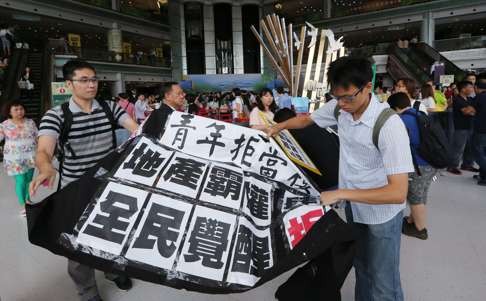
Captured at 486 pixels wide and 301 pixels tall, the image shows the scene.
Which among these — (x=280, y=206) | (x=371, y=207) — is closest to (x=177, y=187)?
(x=280, y=206)

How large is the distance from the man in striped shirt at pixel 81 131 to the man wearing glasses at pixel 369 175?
1.36 meters

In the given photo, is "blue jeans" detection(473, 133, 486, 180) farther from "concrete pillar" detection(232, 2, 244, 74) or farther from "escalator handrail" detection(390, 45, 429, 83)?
"concrete pillar" detection(232, 2, 244, 74)

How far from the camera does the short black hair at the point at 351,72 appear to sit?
4.02ft

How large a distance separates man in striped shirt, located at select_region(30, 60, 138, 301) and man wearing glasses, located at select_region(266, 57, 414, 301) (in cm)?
136

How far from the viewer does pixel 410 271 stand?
2432 mm

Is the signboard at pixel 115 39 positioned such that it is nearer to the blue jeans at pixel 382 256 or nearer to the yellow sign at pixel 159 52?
the yellow sign at pixel 159 52

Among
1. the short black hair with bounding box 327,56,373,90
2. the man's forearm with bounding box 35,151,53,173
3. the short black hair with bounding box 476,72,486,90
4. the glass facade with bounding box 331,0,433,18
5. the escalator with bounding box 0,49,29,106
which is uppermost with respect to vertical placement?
the glass facade with bounding box 331,0,433,18

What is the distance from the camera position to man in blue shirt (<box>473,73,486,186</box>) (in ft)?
14.5

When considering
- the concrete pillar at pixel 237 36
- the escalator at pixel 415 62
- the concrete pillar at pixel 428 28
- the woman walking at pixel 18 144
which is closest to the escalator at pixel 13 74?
the woman walking at pixel 18 144

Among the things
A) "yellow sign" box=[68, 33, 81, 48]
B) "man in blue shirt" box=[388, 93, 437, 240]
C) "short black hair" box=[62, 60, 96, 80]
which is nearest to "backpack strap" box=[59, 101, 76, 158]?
"short black hair" box=[62, 60, 96, 80]

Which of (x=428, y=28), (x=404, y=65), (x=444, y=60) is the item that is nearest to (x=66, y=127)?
(x=444, y=60)

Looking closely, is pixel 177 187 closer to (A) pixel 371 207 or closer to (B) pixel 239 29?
(A) pixel 371 207

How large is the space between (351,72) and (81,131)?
5.03 ft

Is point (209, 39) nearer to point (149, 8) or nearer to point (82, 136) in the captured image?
point (149, 8)
